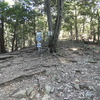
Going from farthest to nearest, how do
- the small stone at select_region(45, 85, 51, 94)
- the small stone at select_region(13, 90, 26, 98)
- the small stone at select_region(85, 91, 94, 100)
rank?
the small stone at select_region(45, 85, 51, 94) → the small stone at select_region(13, 90, 26, 98) → the small stone at select_region(85, 91, 94, 100)

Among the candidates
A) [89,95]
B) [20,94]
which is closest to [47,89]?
[20,94]

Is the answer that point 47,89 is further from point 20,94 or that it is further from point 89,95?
point 89,95

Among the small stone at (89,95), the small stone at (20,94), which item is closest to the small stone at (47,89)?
the small stone at (20,94)

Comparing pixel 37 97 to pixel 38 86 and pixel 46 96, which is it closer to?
pixel 46 96

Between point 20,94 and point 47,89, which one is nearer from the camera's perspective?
point 20,94

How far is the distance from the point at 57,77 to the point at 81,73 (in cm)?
109

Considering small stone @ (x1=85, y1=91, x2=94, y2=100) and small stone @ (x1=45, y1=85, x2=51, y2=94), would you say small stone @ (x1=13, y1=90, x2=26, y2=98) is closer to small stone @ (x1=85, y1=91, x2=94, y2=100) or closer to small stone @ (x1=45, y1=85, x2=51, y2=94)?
small stone @ (x1=45, y1=85, x2=51, y2=94)

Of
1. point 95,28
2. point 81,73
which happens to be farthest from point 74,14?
point 81,73

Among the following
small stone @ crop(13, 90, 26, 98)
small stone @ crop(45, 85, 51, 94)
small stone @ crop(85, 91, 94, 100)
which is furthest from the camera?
small stone @ crop(45, 85, 51, 94)

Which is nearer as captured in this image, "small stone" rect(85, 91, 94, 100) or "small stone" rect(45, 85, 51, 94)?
"small stone" rect(85, 91, 94, 100)

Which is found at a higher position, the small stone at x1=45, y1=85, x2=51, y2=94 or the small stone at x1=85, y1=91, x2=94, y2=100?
the small stone at x1=45, y1=85, x2=51, y2=94

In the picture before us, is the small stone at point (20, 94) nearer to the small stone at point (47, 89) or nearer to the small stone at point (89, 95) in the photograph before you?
the small stone at point (47, 89)

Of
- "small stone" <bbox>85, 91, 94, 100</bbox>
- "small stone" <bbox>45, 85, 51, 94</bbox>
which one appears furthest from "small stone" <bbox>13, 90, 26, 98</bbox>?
"small stone" <bbox>85, 91, 94, 100</bbox>

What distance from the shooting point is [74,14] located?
1043 centimetres
